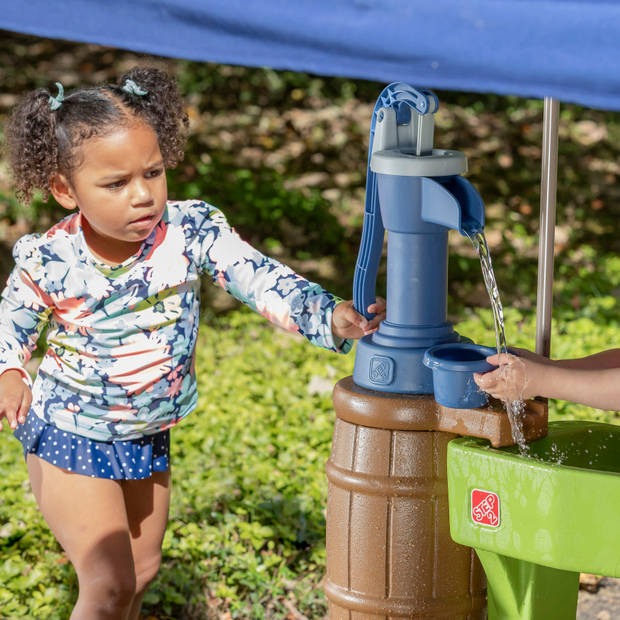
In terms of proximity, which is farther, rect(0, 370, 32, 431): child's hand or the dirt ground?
the dirt ground

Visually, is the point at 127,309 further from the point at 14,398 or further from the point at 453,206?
the point at 453,206

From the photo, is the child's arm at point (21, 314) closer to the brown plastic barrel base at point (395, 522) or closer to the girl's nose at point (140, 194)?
the girl's nose at point (140, 194)

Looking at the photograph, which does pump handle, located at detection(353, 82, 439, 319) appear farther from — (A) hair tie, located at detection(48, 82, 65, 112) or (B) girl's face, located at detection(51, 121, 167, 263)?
(A) hair tie, located at detection(48, 82, 65, 112)

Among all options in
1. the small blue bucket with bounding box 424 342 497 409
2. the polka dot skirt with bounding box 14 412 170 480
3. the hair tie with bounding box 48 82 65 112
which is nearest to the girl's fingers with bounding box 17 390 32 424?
the polka dot skirt with bounding box 14 412 170 480

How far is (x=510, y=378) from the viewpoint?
1.89m

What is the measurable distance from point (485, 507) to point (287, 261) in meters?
3.56

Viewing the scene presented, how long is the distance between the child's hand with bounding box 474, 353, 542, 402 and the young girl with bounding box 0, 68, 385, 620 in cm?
31

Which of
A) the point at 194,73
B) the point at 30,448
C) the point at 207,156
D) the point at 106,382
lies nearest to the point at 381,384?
the point at 106,382

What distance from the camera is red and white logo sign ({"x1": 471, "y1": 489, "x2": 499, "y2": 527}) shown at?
192cm

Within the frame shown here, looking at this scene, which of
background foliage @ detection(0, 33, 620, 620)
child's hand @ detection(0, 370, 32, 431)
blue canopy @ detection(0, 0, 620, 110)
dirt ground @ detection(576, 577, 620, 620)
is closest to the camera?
blue canopy @ detection(0, 0, 620, 110)

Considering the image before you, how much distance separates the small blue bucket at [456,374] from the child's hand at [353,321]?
174 mm

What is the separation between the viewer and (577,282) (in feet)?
16.8

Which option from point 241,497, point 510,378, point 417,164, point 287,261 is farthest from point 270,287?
point 287,261

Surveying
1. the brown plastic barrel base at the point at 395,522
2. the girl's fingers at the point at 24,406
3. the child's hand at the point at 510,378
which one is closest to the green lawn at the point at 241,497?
the brown plastic barrel base at the point at 395,522
